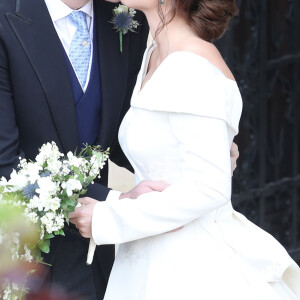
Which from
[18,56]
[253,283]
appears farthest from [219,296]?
[18,56]

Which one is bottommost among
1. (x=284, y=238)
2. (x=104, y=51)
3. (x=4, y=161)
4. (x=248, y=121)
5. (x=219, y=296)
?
(x=284, y=238)

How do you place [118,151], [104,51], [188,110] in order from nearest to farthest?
[188,110] → [104,51] → [118,151]

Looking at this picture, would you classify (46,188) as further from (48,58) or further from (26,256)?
(48,58)

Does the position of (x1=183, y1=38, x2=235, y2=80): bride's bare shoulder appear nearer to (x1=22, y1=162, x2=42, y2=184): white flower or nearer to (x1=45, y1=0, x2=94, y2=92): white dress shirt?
(x1=45, y1=0, x2=94, y2=92): white dress shirt

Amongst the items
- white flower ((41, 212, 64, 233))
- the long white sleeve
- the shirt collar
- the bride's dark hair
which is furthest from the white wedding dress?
the shirt collar

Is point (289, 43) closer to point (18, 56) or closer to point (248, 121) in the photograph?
point (248, 121)

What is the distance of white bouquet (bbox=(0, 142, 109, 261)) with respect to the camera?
2135 millimetres

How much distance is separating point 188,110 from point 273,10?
2.99m

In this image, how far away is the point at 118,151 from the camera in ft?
9.80

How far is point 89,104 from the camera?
2701 mm

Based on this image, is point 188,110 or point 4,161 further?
point 4,161

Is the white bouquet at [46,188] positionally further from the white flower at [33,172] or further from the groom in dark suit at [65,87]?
the groom in dark suit at [65,87]

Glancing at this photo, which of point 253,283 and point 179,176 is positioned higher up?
point 179,176

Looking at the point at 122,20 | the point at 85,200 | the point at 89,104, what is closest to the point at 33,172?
the point at 85,200
